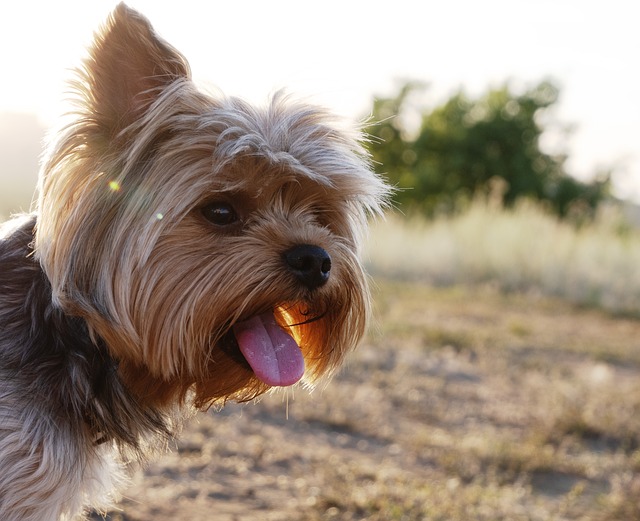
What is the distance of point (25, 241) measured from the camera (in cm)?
316

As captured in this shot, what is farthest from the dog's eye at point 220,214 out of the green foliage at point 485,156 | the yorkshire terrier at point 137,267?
the green foliage at point 485,156

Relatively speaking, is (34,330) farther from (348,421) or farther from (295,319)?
(348,421)

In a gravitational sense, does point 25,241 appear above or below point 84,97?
below

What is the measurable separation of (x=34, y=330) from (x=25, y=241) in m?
0.48

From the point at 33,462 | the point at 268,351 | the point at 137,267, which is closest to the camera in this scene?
the point at 33,462

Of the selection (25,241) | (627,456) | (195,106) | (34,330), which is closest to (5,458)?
(34,330)

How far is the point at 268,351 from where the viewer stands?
319cm

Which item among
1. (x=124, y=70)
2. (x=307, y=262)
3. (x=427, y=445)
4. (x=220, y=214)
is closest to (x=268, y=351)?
(x=307, y=262)

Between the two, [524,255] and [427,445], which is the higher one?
[524,255]

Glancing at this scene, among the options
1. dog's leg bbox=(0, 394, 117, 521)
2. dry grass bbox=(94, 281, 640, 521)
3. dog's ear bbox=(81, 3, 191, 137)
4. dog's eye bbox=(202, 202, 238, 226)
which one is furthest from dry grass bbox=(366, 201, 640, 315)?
dog's leg bbox=(0, 394, 117, 521)

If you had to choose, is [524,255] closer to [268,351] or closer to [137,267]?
[268,351]

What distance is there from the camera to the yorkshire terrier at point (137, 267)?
2807 mm

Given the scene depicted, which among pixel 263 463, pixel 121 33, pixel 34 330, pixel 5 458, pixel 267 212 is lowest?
pixel 263 463

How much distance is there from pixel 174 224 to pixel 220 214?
215mm
